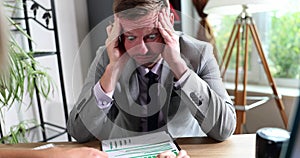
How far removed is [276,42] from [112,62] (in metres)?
1.20

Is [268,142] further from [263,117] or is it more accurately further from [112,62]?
[263,117]

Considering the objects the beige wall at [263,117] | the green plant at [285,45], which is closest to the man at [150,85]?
the beige wall at [263,117]

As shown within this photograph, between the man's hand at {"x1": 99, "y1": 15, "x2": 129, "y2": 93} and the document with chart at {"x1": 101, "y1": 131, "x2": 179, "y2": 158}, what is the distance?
6.1 inches

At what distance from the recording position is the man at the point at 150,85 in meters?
0.75

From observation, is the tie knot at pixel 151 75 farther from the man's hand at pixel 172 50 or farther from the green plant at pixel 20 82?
the green plant at pixel 20 82

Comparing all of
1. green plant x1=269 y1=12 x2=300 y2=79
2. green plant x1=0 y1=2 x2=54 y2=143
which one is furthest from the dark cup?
A: green plant x1=269 y1=12 x2=300 y2=79

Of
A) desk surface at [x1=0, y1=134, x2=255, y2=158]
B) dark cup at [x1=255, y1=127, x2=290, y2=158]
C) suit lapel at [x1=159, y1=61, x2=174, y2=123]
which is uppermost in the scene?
suit lapel at [x1=159, y1=61, x2=174, y2=123]

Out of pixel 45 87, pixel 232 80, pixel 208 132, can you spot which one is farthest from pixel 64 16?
pixel 232 80

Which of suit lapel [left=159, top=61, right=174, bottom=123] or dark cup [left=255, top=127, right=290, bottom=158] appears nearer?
dark cup [left=255, top=127, right=290, bottom=158]

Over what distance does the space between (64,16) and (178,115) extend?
78 cm

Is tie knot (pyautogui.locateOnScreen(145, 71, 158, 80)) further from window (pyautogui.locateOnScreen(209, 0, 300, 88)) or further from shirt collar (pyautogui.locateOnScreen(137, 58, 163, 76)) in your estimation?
window (pyautogui.locateOnScreen(209, 0, 300, 88))

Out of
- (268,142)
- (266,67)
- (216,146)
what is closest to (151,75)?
(216,146)

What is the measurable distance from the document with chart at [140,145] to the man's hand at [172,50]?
0.19 m

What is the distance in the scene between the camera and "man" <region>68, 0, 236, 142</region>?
0.75 metres
